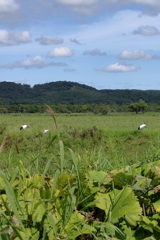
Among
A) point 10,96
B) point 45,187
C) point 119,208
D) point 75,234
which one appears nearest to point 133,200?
point 119,208

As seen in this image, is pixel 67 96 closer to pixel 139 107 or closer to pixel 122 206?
pixel 139 107

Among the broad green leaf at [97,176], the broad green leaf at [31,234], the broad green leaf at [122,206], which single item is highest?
the broad green leaf at [97,176]

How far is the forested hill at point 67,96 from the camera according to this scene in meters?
148

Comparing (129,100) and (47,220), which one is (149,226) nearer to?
(47,220)

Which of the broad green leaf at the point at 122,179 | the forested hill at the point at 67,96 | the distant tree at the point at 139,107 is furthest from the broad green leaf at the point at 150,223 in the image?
the forested hill at the point at 67,96

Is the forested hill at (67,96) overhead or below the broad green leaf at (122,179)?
overhead

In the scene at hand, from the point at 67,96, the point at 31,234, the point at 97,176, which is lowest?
the point at 31,234

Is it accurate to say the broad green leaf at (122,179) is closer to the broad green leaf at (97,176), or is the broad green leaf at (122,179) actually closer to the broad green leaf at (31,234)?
the broad green leaf at (97,176)

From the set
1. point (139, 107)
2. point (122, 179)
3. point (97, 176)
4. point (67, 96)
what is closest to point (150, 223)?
point (122, 179)

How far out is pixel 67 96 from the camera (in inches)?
6245

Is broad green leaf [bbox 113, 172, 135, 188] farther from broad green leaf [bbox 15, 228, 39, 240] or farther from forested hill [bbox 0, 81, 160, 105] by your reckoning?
forested hill [bbox 0, 81, 160, 105]

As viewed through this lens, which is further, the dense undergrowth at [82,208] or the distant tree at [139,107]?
the distant tree at [139,107]

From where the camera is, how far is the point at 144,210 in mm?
1471

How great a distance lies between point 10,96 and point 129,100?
6412 centimetres
